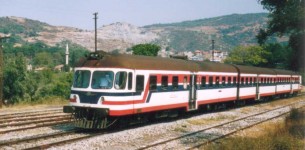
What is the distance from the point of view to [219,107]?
85.4ft

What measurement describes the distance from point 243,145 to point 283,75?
1291 inches

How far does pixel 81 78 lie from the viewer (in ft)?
54.1

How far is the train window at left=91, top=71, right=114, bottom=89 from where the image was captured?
1573 cm

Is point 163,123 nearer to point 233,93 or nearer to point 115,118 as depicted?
point 115,118

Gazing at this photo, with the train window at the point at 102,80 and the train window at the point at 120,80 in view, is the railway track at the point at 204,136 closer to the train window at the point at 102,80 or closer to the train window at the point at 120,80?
the train window at the point at 120,80

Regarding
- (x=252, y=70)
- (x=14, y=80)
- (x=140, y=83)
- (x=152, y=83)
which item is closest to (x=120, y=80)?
(x=140, y=83)

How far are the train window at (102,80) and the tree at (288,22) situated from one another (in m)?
12.2


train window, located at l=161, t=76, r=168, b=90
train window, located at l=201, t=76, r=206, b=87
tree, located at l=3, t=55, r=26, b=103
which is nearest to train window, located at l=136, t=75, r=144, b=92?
train window, located at l=161, t=76, r=168, b=90

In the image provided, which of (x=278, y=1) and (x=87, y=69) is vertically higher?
(x=278, y=1)

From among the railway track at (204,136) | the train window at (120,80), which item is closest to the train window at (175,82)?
the railway track at (204,136)

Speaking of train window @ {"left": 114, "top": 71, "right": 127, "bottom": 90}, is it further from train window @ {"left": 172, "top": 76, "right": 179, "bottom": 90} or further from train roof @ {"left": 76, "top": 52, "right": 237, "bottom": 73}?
train window @ {"left": 172, "top": 76, "right": 179, "bottom": 90}

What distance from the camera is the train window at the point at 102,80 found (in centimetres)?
1573

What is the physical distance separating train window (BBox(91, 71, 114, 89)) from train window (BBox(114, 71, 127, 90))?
8.1 inches

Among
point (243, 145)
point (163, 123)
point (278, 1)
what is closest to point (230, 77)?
point (278, 1)
